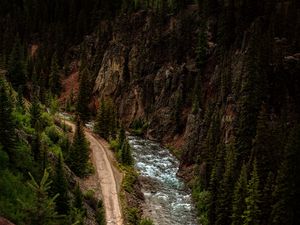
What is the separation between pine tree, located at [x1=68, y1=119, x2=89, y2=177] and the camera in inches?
2454

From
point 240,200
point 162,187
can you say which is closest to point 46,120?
point 162,187

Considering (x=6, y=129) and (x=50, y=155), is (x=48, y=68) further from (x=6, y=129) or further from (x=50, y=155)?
(x=6, y=129)

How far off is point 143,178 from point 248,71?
22.0 meters

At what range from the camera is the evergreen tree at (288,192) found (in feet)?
143

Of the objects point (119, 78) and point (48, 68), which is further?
point (48, 68)

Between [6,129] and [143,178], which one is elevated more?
[6,129]

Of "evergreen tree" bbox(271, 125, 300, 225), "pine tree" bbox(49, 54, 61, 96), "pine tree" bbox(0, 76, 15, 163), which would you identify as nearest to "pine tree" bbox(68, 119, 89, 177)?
"pine tree" bbox(0, 76, 15, 163)

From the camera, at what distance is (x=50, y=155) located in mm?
52219

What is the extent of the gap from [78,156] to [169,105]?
115ft

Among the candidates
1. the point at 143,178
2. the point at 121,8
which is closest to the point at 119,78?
the point at 121,8

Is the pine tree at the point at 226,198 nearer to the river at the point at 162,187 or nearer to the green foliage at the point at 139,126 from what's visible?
the river at the point at 162,187

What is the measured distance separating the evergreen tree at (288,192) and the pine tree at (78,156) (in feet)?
89.1

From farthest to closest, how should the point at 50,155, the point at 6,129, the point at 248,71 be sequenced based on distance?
the point at 248,71 → the point at 50,155 → the point at 6,129

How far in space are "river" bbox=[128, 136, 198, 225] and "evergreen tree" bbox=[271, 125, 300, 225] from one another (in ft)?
50.8
